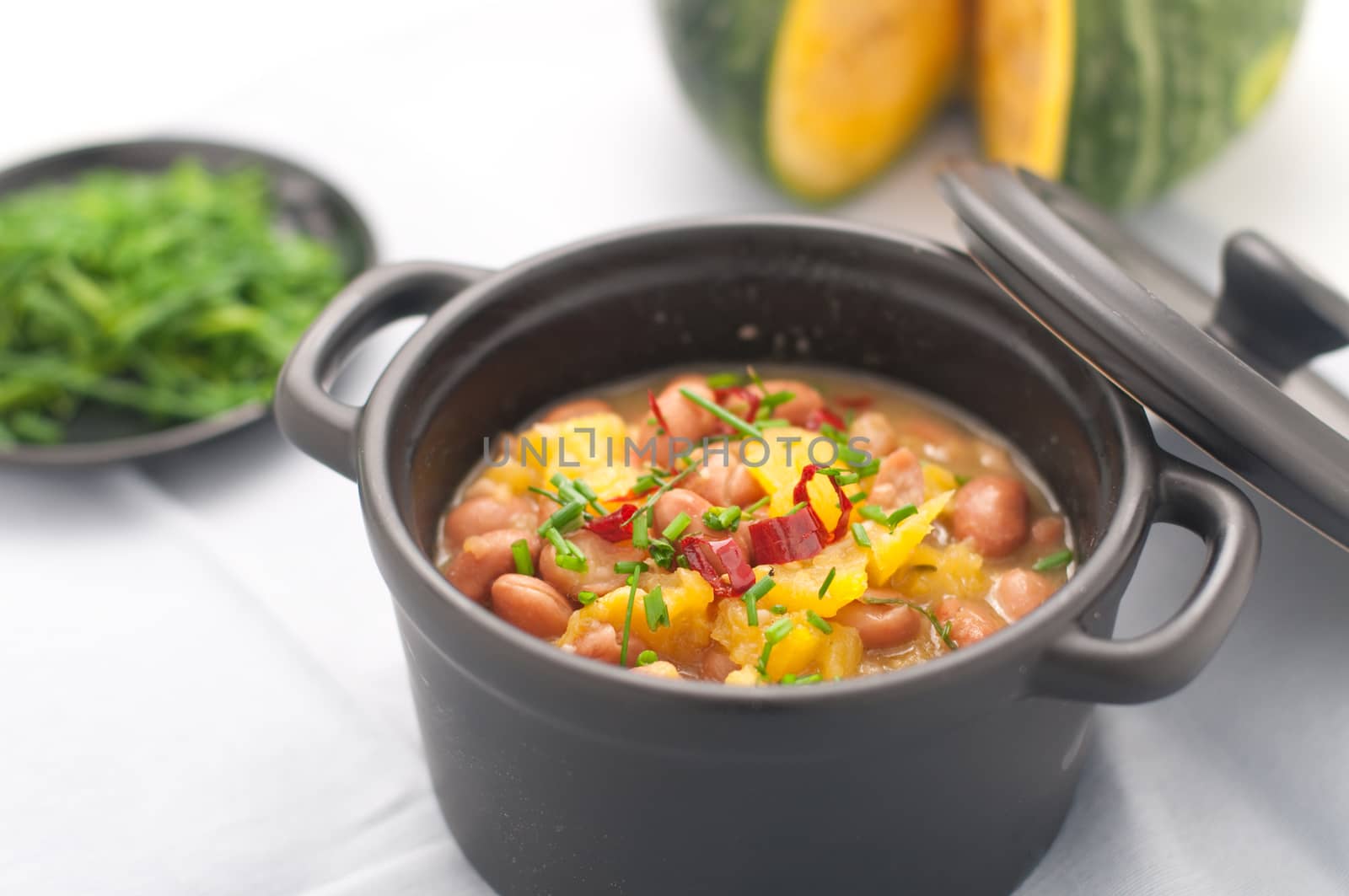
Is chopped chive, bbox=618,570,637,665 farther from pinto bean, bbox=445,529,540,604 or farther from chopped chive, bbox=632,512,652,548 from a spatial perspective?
pinto bean, bbox=445,529,540,604

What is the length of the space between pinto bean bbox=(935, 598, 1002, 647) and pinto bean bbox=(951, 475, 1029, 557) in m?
0.12

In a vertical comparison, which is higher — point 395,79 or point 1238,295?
point 1238,295

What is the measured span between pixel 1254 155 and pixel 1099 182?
0.53m

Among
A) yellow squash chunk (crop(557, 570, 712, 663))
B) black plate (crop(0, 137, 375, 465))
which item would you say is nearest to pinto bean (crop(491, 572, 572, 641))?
yellow squash chunk (crop(557, 570, 712, 663))

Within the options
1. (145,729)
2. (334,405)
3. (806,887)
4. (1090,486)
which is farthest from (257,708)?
(1090,486)

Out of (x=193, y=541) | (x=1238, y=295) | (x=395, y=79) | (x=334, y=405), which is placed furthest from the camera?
(x=395, y=79)

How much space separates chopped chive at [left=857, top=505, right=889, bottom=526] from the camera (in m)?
1.54

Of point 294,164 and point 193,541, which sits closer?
point 193,541

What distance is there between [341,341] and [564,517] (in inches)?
13.8

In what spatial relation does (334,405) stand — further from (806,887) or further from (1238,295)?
(1238,295)

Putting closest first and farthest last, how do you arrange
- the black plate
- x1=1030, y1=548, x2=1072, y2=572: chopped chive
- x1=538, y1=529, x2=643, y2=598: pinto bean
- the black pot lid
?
the black pot lid
x1=538, y1=529, x2=643, y2=598: pinto bean
x1=1030, y1=548, x2=1072, y2=572: chopped chive
the black plate

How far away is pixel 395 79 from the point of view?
328 centimetres

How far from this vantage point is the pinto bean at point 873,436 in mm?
1744

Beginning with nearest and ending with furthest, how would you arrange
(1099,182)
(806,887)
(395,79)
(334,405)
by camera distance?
(806,887)
(334,405)
(1099,182)
(395,79)
